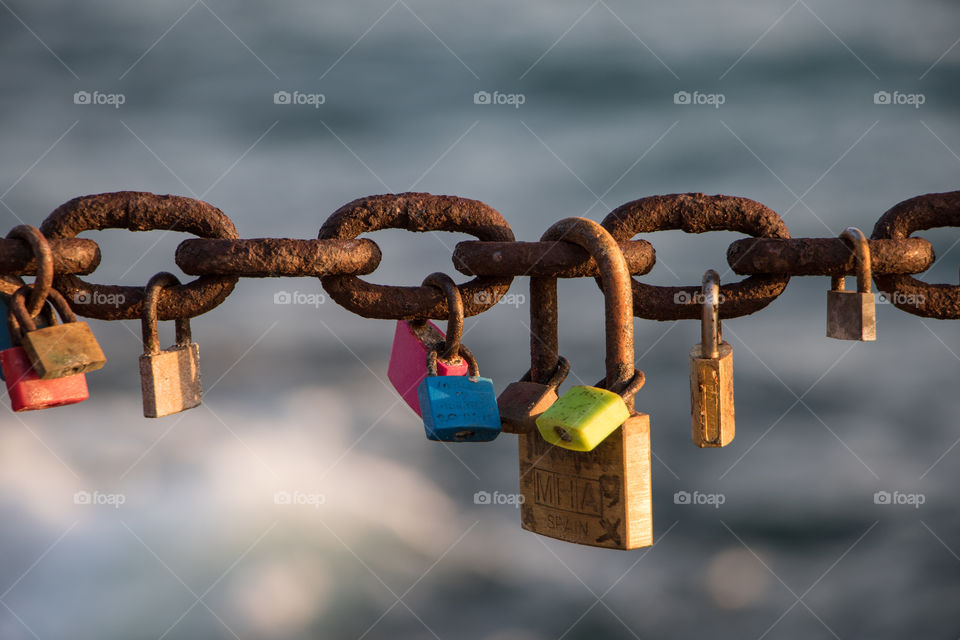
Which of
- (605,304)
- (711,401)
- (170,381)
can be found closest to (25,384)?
(170,381)

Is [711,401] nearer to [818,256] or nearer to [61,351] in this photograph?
[818,256]

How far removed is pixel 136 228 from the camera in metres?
1.78

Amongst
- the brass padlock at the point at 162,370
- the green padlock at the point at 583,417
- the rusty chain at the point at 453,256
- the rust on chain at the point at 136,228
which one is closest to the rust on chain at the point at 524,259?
the rusty chain at the point at 453,256

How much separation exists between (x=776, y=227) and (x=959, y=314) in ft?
1.28

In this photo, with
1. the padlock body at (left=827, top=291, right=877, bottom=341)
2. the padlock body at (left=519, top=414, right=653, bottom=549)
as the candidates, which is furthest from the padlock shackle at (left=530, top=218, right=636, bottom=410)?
the padlock body at (left=827, top=291, right=877, bottom=341)

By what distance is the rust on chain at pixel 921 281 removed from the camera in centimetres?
193

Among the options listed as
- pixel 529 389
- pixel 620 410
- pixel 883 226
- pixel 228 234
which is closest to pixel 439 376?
pixel 529 389

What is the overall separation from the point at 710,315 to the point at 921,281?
42cm

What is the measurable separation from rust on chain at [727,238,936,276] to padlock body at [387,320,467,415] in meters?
0.55

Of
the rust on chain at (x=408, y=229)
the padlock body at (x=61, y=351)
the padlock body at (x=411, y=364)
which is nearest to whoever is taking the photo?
the padlock body at (x=61, y=351)

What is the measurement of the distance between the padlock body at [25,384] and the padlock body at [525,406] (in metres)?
0.74

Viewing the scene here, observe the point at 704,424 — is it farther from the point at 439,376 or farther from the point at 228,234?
the point at 228,234

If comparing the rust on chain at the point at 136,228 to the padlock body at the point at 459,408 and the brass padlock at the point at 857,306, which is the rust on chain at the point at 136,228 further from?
the brass padlock at the point at 857,306

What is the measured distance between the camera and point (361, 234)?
1849mm
